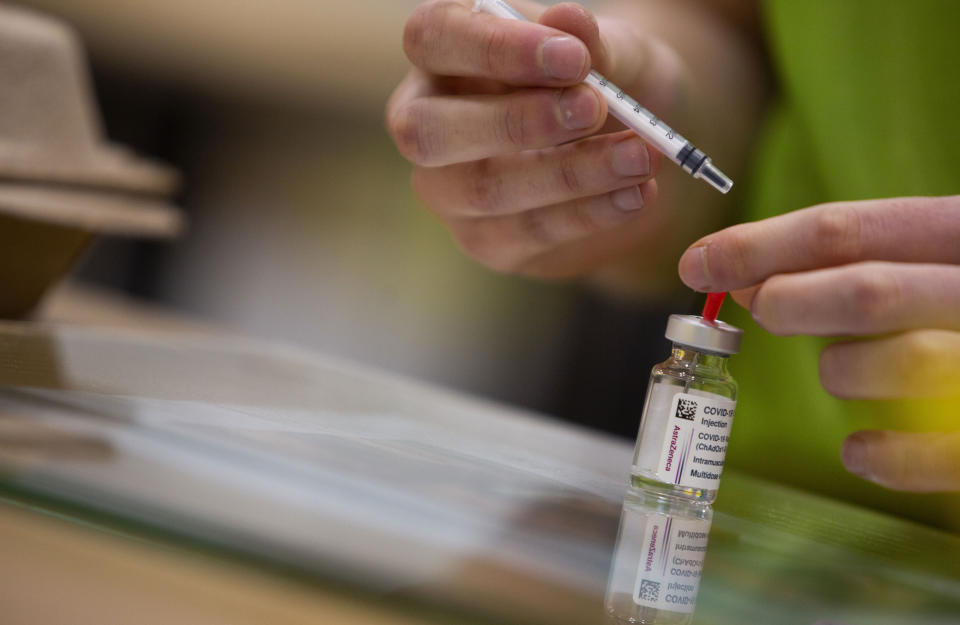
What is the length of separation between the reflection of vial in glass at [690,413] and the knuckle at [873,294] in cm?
7

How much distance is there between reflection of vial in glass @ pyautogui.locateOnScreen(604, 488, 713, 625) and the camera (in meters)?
0.29

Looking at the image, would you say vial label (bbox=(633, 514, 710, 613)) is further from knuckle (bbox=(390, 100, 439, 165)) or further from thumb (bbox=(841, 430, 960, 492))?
knuckle (bbox=(390, 100, 439, 165))

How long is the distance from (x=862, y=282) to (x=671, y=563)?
5.5 inches

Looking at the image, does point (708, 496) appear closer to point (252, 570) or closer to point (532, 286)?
point (252, 570)

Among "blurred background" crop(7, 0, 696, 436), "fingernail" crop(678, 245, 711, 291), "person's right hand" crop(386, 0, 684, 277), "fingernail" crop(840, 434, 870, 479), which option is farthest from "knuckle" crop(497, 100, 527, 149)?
"blurred background" crop(7, 0, 696, 436)

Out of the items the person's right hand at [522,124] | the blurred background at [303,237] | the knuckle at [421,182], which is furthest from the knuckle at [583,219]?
the blurred background at [303,237]

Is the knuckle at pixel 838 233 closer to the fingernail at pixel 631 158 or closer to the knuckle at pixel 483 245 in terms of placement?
the fingernail at pixel 631 158

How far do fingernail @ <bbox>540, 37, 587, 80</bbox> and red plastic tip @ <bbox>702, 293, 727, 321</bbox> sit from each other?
128 mm

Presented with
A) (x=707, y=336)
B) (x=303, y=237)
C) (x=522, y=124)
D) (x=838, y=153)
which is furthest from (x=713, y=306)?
(x=303, y=237)

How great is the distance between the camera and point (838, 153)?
74 cm

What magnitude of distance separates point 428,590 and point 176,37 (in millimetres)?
2429

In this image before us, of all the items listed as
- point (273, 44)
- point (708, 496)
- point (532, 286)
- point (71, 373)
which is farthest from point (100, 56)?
point (708, 496)

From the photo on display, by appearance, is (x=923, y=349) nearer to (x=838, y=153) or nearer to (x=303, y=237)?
(x=838, y=153)

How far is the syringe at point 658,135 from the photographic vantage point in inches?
18.4
